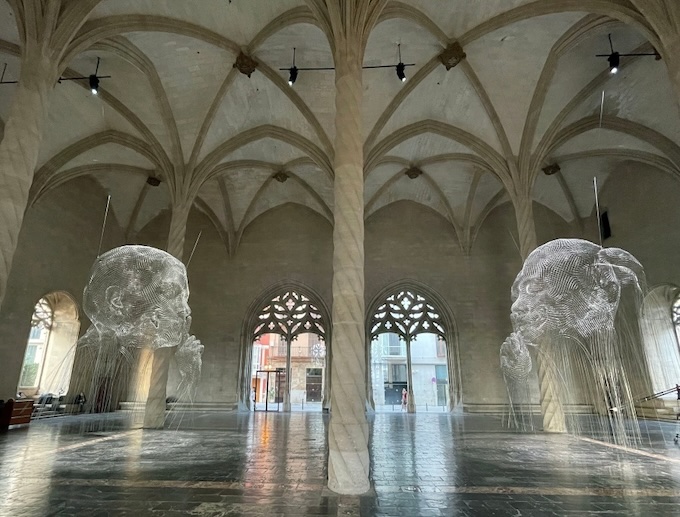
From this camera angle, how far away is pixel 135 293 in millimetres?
7016

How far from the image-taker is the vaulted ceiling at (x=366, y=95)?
9.55 meters

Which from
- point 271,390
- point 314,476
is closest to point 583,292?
point 314,476

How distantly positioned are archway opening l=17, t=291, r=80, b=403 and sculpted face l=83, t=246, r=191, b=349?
980 cm

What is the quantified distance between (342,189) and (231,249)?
43.4ft

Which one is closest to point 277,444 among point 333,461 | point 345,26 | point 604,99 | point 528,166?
point 333,461

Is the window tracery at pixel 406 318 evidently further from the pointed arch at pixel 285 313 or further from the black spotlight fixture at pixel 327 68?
the black spotlight fixture at pixel 327 68

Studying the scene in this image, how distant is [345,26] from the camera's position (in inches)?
263

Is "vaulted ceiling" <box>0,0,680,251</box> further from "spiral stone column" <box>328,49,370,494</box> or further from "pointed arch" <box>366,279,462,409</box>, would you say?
"pointed arch" <box>366,279,462,409</box>

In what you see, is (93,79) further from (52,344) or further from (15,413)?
(52,344)

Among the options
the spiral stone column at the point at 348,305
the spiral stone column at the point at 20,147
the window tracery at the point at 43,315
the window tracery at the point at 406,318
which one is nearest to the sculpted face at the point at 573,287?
the spiral stone column at the point at 348,305

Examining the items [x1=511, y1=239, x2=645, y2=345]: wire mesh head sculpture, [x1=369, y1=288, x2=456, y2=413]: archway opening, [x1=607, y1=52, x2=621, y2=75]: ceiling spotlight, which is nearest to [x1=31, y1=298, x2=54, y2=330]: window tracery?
[x1=369, y1=288, x2=456, y2=413]: archway opening

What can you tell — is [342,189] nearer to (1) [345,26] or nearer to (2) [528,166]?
(1) [345,26]

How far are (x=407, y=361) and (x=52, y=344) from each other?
1425cm

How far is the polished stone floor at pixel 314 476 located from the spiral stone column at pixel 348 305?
38cm
